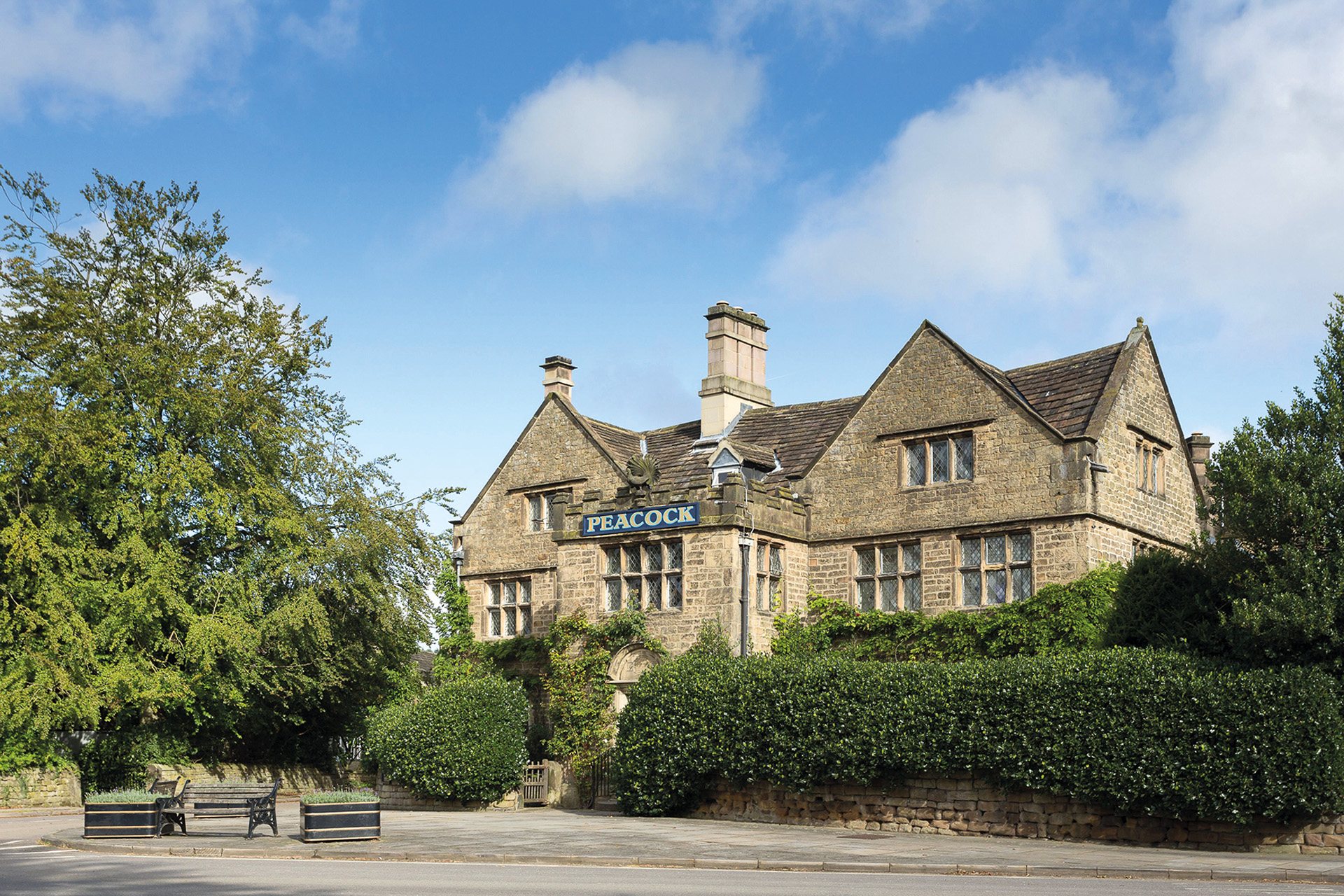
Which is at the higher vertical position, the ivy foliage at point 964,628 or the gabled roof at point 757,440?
the gabled roof at point 757,440

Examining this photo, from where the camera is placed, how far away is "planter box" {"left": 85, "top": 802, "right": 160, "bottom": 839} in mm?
20281

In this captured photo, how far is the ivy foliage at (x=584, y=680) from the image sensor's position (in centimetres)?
2933

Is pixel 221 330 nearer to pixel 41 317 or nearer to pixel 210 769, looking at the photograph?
pixel 41 317

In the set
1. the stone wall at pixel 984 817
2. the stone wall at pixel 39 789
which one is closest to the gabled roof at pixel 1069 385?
the stone wall at pixel 984 817

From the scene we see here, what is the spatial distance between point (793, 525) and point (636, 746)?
715cm

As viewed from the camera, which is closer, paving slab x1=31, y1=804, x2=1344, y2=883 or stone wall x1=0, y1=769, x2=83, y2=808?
paving slab x1=31, y1=804, x2=1344, y2=883

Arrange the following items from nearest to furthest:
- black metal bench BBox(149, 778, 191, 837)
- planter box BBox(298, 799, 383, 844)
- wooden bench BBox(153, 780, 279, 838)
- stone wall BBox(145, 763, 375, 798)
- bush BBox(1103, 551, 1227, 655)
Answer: planter box BBox(298, 799, 383, 844) < wooden bench BBox(153, 780, 279, 838) < black metal bench BBox(149, 778, 191, 837) < bush BBox(1103, 551, 1227, 655) < stone wall BBox(145, 763, 375, 798)

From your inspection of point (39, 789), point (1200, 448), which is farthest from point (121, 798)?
point (1200, 448)

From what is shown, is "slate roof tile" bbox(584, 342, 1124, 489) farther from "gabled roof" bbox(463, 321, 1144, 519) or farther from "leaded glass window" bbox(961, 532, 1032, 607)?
"leaded glass window" bbox(961, 532, 1032, 607)

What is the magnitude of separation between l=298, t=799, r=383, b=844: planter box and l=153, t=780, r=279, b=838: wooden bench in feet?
4.18

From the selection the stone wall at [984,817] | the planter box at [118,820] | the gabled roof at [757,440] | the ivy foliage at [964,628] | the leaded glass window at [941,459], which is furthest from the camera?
the gabled roof at [757,440]

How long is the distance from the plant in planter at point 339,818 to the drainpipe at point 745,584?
9.73 meters

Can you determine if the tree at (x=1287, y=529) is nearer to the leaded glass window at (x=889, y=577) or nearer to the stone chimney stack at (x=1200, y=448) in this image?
the leaded glass window at (x=889, y=577)

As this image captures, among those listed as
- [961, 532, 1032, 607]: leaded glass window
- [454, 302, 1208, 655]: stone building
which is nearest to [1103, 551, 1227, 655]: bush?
[454, 302, 1208, 655]: stone building
